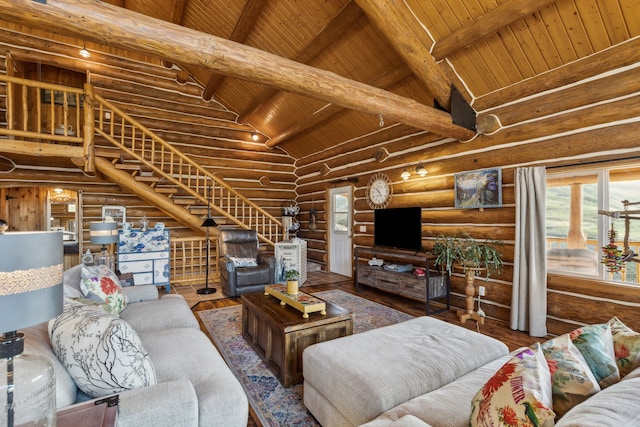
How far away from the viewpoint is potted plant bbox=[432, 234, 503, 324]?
3.82 m

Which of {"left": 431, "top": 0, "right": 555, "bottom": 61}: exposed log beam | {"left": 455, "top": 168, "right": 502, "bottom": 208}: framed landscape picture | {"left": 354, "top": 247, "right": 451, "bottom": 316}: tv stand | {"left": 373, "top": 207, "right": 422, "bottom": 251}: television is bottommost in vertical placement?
{"left": 354, "top": 247, "right": 451, "bottom": 316}: tv stand

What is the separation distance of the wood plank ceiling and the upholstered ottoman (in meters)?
2.38

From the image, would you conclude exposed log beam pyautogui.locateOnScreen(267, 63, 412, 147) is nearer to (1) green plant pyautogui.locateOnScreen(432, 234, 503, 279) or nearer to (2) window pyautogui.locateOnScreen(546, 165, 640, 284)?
(2) window pyautogui.locateOnScreen(546, 165, 640, 284)

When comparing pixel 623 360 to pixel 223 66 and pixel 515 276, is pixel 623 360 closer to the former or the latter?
pixel 515 276

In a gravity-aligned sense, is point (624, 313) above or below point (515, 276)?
below

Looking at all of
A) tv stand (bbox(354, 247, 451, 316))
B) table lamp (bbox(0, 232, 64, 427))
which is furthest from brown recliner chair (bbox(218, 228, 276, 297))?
table lamp (bbox(0, 232, 64, 427))

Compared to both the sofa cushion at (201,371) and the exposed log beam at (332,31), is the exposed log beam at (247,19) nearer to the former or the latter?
the exposed log beam at (332,31)

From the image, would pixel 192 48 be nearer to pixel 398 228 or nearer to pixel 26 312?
pixel 26 312

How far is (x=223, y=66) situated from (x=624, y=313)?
14.6 ft

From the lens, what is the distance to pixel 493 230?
13.4 ft

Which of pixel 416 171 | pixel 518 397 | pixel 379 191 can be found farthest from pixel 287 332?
pixel 379 191

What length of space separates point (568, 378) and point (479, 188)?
11.4 ft

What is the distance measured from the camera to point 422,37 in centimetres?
379

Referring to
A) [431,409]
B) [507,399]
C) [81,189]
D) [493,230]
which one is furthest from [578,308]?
[81,189]
